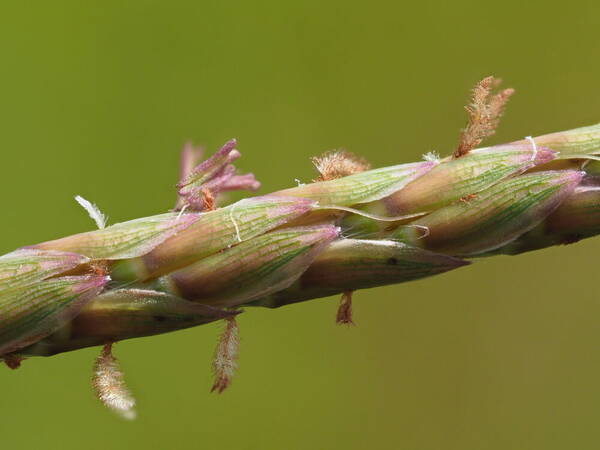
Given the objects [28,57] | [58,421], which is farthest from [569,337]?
Result: [28,57]

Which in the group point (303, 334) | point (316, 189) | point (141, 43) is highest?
point (141, 43)

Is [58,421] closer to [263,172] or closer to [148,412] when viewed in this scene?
[148,412]

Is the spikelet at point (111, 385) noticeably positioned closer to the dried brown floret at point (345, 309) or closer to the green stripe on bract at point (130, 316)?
the green stripe on bract at point (130, 316)

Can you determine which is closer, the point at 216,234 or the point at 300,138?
the point at 216,234

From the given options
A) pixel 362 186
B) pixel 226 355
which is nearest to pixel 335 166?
pixel 362 186

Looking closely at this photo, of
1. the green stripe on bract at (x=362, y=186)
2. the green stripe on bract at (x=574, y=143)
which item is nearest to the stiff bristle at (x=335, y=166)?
the green stripe on bract at (x=362, y=186)

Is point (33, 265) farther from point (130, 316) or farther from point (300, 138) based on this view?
point (300, 138)

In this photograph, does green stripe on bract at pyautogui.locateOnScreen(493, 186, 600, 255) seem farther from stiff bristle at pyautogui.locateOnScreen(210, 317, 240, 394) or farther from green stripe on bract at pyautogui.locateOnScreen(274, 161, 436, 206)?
stiff bristle at pyautogui.locateOnScreen(210, 317, 240, 394)
